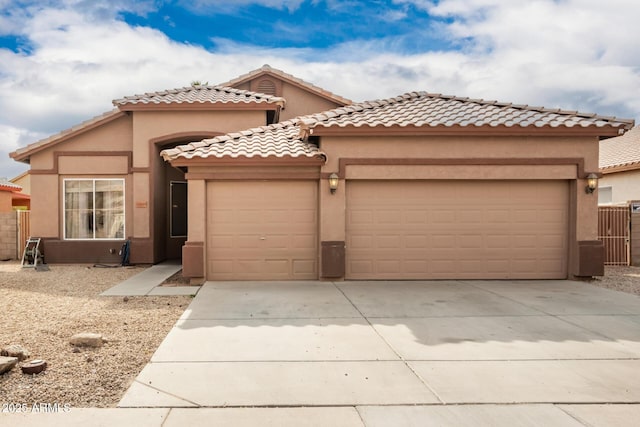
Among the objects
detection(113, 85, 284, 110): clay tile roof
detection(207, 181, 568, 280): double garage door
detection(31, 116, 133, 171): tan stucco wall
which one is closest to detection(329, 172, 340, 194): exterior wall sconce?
detection(207, 181, 568, 280): double garage door

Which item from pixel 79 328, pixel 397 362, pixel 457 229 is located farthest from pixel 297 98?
pixel 397 362

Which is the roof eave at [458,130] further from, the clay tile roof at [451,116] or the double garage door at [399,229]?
the double garage door at [399,229]

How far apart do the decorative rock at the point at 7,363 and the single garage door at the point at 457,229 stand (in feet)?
22.4

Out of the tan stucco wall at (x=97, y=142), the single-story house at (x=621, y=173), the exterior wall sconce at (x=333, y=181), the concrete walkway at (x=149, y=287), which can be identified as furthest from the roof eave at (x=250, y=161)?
the single-story house at (x=621, y=173)

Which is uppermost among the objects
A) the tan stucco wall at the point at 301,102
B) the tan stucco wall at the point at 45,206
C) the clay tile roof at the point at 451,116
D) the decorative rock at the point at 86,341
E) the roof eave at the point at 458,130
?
the tan stucco wall at the point at 301,102

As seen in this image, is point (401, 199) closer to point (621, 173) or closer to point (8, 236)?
point (621, 173)

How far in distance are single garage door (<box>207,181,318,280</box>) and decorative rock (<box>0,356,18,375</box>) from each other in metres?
5.55

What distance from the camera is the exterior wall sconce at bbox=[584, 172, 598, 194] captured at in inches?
405

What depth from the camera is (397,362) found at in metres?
4.95

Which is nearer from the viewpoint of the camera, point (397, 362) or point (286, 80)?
point (397, 362)

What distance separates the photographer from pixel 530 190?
1058 centimetres

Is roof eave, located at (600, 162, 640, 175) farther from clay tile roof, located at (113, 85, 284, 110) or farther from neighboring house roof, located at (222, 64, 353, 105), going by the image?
clay tile roof, located at (113, 85, 284, 110)

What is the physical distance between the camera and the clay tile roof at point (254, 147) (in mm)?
9906

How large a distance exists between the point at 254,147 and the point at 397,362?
682 centimetres
